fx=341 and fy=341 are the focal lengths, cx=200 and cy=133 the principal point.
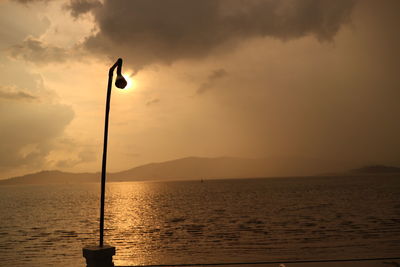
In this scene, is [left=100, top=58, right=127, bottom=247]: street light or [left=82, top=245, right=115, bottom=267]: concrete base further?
[left=100, top=58, right=127, bottom=247]: street light

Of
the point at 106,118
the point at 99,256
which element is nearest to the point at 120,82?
the point at 106,118

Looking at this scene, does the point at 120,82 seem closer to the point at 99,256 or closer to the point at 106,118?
the point at 106,118

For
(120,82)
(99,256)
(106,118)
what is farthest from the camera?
(106,118)

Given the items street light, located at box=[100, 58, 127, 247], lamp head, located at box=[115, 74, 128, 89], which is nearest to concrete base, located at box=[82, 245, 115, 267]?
street light, located at box=[100, 58, 127, 247]

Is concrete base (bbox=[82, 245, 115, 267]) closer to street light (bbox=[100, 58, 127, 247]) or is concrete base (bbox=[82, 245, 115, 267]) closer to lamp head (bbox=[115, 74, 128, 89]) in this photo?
street light (bbox=[100, 58, 127, 247])

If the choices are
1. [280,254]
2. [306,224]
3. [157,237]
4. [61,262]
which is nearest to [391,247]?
[280,254]

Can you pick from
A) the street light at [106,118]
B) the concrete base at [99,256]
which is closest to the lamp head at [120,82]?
the street light at [106,118]

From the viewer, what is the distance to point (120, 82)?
7.52 metres

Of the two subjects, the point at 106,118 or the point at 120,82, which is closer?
the point at 120,82

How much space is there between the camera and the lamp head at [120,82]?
7.50 m

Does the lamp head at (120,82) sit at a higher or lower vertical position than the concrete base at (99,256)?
higher

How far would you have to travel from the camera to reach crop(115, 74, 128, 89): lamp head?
24.6 ft

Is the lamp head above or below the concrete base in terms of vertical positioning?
above

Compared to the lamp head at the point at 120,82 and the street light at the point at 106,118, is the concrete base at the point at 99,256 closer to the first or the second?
the street light at the point at 106,118
